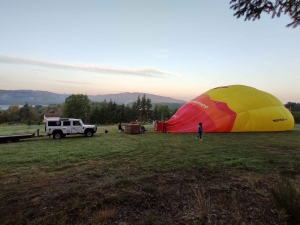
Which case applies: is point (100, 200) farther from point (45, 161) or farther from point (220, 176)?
point (45, 161)

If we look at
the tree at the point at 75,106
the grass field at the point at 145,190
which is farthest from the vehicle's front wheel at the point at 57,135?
the tree at the point at 75,106

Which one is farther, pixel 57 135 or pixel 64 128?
pixel 64 128

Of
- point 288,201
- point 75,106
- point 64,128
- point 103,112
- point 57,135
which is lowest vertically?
point 57,135

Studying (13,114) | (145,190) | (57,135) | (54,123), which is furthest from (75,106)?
(145,190)

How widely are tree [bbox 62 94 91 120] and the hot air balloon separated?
54.4 metres

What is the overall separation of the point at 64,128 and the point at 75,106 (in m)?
53.9

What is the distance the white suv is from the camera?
610 inches

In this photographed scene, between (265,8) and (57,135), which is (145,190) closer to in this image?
(265,8)

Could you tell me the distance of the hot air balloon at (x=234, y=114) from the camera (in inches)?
664

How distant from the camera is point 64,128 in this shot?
15922 millimetres

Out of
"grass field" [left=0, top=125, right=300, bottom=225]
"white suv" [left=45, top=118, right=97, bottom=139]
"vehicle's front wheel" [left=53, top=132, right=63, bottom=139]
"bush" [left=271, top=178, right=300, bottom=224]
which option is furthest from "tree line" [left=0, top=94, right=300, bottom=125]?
"bush" [left=271, top=178, right=300, bottom=224]

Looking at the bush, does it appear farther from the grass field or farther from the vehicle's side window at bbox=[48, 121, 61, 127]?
the vehicle's side window at bbox=[48, 121, 61, 127]

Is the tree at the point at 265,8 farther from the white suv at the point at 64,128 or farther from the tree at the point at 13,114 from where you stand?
the tree at the point at 13,114

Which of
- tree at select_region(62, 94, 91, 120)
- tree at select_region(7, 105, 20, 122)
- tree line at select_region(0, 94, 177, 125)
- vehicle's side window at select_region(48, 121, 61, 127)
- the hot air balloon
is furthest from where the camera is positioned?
tree at select_region(7, 105, 20, 122)
